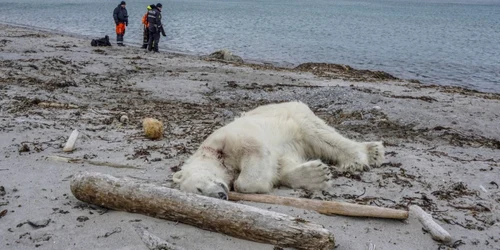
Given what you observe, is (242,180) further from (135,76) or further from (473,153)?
(135,76)

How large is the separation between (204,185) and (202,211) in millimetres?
357

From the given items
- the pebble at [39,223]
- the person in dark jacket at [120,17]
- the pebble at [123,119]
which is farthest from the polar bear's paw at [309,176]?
the person in dark jacket at [120,17]

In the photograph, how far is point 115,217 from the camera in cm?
401

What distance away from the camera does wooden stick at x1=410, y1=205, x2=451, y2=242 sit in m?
3.84

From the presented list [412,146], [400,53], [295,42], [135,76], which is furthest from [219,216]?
[295,42]

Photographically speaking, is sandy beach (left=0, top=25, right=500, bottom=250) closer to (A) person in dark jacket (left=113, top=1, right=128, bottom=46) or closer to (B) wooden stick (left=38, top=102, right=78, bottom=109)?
(B) wooden stick (left=38, top=102, right=78, bottom=109)

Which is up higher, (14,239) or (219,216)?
(219,216)

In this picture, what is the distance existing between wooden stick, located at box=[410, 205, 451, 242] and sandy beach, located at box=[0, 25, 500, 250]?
0.18ft

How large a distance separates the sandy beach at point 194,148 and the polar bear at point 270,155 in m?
0.20

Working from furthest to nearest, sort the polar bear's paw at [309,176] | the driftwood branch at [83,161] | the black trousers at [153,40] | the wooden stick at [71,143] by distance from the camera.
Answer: the black trousers at [153,40] → the wooden stick at [71,143] → the driftwood branch at [83,161] → the polar bear's paw at [309,176]

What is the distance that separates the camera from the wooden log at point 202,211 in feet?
11.3

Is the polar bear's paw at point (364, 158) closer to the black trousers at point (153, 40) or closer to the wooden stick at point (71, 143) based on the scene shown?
the wooden stick at point (71, 143)

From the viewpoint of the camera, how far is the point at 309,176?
4.99m

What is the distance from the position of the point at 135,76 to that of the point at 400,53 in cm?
2554
